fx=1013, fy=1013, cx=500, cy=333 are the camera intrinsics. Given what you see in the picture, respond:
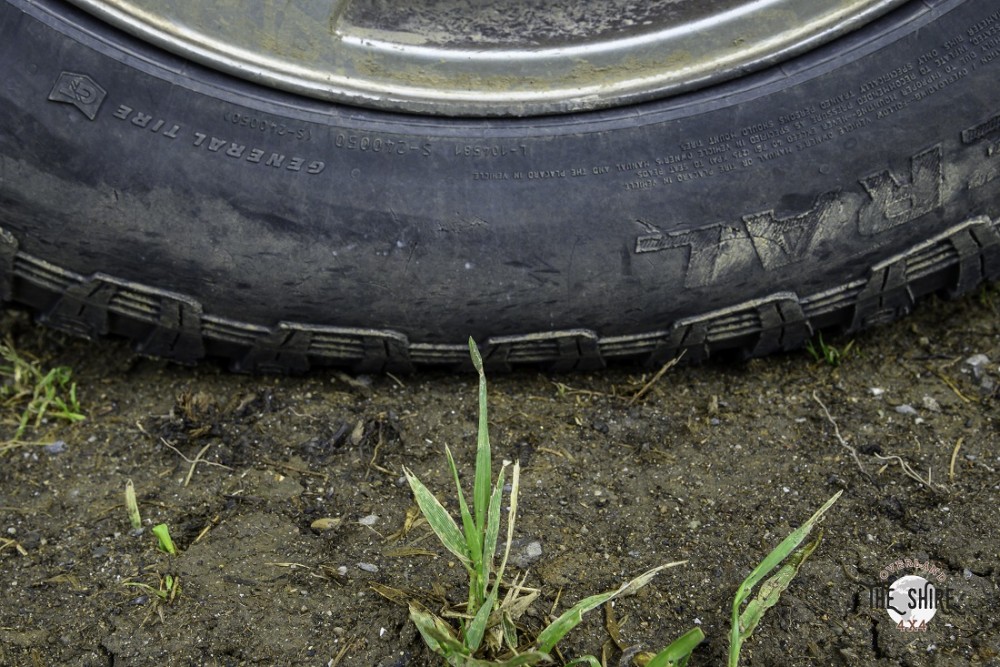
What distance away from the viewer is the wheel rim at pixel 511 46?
139cm

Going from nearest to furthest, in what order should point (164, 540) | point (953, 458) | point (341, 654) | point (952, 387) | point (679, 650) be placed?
1. point (679, 650)
2. point (341, 654)
3. point (164, 540)
4. point (953, 458)
5. point (952, 387)

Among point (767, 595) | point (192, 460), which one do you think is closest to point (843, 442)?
point (767, 595)

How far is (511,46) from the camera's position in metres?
1.46

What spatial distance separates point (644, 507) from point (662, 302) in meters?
0.30

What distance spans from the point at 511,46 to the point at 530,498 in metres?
0.64

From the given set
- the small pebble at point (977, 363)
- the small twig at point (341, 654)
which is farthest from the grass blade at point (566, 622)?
the small pebble at point (977, 363)

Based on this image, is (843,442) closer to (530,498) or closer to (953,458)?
(953,458)

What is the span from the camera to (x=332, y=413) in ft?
4.99

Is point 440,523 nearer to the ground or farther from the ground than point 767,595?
farther from the ground

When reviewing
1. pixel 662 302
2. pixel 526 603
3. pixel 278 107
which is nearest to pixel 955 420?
pixel 662 302

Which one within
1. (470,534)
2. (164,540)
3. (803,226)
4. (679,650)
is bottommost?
(679,650)

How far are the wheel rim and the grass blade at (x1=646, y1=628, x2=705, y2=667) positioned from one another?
741mm

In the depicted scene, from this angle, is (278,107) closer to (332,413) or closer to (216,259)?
(216,259)
